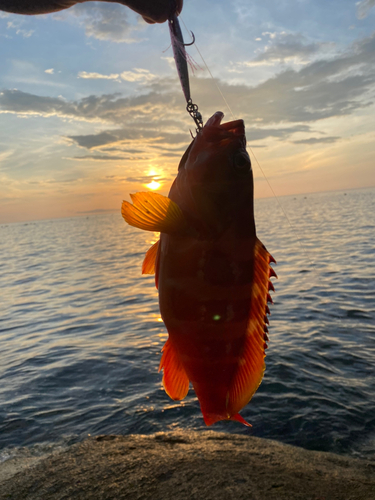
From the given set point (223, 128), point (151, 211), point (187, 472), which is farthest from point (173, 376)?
point (187, 472)

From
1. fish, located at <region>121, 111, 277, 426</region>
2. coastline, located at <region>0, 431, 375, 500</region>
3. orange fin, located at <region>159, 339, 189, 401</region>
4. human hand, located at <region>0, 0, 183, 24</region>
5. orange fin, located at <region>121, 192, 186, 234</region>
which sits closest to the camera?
orange fin, located at <region>121, 192, 186, 234</region>

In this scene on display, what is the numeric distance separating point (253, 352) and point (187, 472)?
238 centimetres

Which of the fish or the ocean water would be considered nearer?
the fish

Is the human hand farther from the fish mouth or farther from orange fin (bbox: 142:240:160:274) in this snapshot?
orange fin (bbox: 142:240:160:274)

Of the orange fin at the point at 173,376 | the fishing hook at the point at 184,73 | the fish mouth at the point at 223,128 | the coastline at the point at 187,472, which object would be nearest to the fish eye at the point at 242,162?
the fish mouth at the point at 223,128

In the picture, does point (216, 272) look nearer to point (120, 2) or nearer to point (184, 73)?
point (184, 73)

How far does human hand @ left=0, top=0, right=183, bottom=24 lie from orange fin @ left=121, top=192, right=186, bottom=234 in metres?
1.71

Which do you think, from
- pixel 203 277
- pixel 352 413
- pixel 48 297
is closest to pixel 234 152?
pixel 203 277

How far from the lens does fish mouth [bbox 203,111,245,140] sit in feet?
8.08

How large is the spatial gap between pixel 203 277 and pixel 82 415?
201 inches

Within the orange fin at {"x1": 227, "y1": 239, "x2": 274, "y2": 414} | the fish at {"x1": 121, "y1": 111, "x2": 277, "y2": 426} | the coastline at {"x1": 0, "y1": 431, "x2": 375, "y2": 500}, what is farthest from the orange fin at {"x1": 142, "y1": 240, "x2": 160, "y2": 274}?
the coastline at {"x1": 0, "y1": 431, "x2": 375, "y2": 500}

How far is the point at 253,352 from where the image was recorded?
250 cm

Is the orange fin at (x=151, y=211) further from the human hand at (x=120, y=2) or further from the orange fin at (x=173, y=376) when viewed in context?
the human hand at (x=120, y=2)

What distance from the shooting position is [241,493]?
358 centimetres
